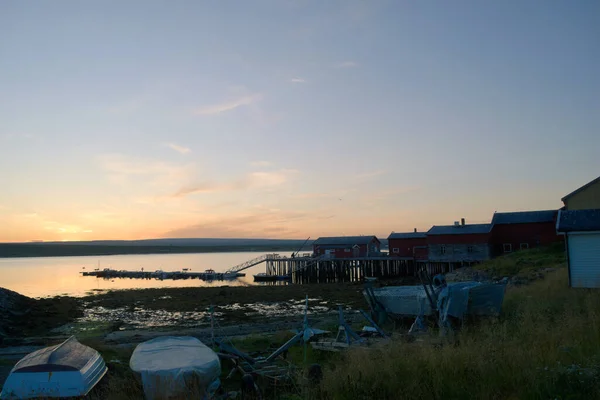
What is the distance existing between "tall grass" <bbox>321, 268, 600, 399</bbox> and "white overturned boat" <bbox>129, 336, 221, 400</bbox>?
2.54 m

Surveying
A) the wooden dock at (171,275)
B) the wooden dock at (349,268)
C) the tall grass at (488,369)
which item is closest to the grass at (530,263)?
the wooden dock at (349,268)

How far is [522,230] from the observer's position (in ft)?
156

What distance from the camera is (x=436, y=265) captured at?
2048 inches

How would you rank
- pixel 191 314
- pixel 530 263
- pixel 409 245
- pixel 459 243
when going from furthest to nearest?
pixel 409 245, pixel 459 243, pixel 530 263, pixel 191 314

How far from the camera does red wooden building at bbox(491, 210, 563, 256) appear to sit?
46.2 m

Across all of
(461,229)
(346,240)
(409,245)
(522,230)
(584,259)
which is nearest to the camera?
(584,259)

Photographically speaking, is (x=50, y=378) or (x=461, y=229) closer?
(x=50, y=378)

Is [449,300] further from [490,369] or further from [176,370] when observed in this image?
[176,370]

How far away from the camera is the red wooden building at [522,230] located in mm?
46156

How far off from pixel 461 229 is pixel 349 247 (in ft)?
50.4

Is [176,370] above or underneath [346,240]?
underneath

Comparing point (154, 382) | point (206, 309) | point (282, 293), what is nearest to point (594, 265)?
point (154, 382)

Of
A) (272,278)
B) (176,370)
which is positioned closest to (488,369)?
(176,370)

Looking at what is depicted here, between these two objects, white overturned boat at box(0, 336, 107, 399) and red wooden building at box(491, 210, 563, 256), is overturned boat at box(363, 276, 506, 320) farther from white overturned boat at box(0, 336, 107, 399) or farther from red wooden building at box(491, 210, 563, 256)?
Answer: red wooden building at box(491, 210, 563, 256)
